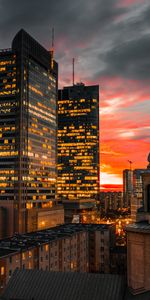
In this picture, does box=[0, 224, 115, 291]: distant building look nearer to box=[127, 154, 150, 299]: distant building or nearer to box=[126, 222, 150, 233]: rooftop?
box=[127, 154, 150, 299]: distant building

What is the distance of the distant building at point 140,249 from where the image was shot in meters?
37.8

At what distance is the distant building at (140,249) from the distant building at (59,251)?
53.9 meters

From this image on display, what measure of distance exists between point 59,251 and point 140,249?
74774 millimetres

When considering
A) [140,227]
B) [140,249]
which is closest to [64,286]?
[140,249]

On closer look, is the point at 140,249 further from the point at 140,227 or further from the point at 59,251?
the point at 59,251

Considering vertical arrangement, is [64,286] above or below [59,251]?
above

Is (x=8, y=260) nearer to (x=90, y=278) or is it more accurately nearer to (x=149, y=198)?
(x=90, y=278)

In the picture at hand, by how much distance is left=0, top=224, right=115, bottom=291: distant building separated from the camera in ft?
298

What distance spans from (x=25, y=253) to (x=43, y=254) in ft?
29.7

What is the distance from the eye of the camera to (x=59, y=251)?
110m

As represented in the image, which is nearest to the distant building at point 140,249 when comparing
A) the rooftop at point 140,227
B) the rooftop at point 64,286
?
the rooftop at point 140,227

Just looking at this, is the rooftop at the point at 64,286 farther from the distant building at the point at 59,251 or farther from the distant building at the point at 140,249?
the distant building at the point at 59,251

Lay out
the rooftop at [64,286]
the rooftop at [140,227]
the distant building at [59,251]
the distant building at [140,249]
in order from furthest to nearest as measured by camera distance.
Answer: the distant building at [59,251] < the rooftop at [64,286] < the distant building at [140,249] < the rooftop at [140,227]

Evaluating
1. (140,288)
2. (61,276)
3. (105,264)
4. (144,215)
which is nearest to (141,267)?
(140,288)
